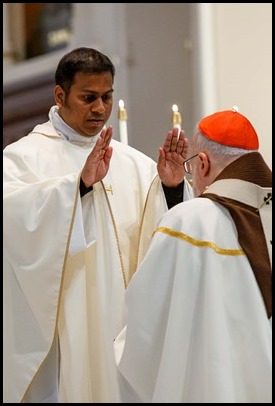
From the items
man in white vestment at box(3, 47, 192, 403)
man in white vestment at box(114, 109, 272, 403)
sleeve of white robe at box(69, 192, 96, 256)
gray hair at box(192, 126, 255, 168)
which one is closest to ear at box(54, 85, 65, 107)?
man in white vestment at box(3, 47, 192, 403)

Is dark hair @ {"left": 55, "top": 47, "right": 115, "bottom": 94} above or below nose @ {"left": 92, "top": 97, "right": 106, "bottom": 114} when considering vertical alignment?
above

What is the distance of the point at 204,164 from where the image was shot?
10.8 feet

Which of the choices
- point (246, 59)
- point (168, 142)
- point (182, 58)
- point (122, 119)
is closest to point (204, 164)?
point (168, 142)

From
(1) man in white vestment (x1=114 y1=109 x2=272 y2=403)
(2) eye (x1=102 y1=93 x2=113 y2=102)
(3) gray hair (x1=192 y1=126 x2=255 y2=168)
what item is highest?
(2) eye (x1=102 y1=93 x2=113 y2=102)

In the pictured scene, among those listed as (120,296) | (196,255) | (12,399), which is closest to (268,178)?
(196,255)

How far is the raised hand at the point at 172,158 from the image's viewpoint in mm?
3689

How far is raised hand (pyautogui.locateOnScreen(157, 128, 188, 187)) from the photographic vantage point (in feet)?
12.1

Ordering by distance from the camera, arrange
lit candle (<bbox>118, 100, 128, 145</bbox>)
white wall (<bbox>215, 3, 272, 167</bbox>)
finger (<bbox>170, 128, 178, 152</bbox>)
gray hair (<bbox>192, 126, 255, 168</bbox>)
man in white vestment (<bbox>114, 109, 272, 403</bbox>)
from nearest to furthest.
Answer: man in white vestment (<bbox>114, 109, 272, 403</bbox>) → gray hair (<bbox>192, 126, 255, 168</bbox>) → finger (<bbox>170, 128, 178, 152</bbox>) → lit candle (<bbox>118, 100, 128, 145</bbox>) → white wall (<bbox>215, 3, 272, 167</bbox>)

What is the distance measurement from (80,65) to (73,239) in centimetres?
65

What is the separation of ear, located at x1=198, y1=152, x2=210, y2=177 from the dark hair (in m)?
0.63

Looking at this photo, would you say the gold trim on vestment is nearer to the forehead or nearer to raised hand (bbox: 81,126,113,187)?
raised hand (bbox: 81,126,113,187)

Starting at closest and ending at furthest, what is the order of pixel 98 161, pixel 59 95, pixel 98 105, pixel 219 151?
pixel 219 151, pixel 98 161, pixel 98 105, pixel 59 95

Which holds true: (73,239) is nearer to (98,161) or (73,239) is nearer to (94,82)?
(98,161)

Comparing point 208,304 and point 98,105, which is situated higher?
point 98,105
